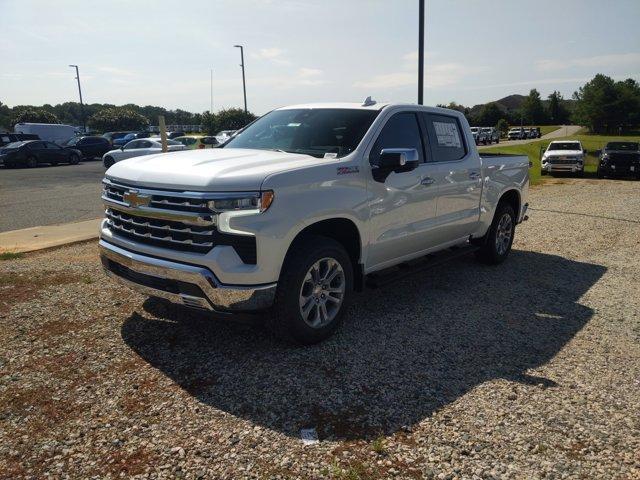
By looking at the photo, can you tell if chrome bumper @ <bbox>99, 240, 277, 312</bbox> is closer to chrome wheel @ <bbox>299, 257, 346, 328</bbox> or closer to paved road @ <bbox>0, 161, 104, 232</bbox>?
chrome wheel @ <bbox>299, 257, 346, 328</bbox>

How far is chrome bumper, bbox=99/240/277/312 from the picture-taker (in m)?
3.60

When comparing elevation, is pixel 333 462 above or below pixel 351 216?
below

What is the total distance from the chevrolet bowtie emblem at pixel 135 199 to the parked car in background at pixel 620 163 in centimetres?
2011

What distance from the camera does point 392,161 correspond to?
4340 millimetres

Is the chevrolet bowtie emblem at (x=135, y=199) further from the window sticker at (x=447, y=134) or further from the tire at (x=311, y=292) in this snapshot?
the window sticker at (x=447, y=134)

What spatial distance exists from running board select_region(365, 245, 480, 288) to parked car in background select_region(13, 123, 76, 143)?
37028 millimetres

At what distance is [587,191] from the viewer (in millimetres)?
16125

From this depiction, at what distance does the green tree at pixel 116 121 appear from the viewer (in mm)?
63750

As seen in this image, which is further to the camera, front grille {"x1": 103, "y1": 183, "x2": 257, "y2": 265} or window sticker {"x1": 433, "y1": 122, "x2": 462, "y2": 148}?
window sticker {"x1": 433, "y1": 122, "x2": 462, "y2": 148}

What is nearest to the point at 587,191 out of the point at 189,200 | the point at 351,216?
the point at 351,216

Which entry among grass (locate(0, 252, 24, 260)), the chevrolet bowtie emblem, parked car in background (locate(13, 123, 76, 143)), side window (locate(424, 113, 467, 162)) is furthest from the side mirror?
parked car in background (locate(13, 123, 76, 143))

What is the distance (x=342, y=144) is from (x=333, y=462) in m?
2.77

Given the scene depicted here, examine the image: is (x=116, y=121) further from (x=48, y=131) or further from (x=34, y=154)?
(x=34, y=154)

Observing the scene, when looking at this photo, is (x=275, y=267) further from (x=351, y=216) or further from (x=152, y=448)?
(x=152, y=448)
